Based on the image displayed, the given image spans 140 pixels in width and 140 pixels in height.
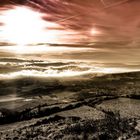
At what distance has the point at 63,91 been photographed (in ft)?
22.5

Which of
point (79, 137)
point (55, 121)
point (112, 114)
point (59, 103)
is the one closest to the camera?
point (79, 137)

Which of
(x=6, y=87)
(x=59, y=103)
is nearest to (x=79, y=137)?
(x=59, y=103)

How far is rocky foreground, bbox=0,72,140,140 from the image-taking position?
139 inches

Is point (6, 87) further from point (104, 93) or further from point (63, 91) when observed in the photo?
point (104, 93)

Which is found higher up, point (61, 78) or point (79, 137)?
point (61, 78)

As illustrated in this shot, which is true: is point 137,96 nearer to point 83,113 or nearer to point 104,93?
point 104,93

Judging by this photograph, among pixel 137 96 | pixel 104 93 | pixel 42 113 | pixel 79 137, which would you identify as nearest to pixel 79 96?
pixel 104 93

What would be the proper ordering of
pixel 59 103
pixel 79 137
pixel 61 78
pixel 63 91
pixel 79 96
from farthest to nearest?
pixel 61 78 < pixel 63 91 < pixel 79 96 < pixel 59 103 < pixel 79 137

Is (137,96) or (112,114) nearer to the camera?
(112,114)

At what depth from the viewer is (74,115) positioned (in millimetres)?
4535

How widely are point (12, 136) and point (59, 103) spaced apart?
197 cm

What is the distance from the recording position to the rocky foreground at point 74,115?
3.54 m

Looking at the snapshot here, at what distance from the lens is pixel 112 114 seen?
4.59 metres

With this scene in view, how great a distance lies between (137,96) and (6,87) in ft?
9.79
